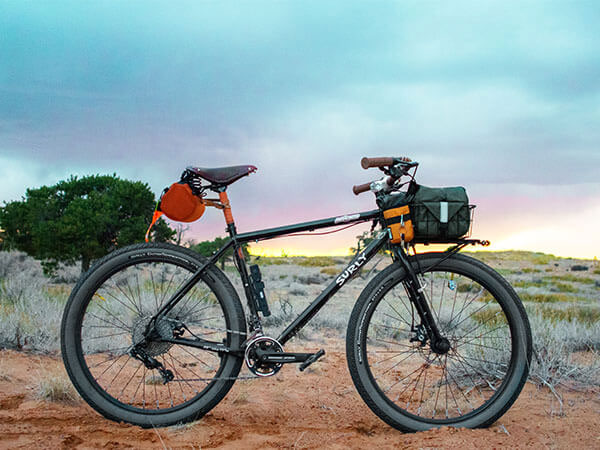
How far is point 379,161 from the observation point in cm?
379

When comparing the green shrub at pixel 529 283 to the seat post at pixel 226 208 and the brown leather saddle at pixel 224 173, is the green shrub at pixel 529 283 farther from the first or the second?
the brown leather saddle at pixel 224 173

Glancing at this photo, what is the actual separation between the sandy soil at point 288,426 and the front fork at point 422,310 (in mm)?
627

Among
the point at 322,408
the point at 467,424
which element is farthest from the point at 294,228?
the point at 467,424

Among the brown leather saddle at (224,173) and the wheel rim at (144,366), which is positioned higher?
the brown leather saddle at (224,173)

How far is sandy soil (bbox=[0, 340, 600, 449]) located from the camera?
3.63 metres

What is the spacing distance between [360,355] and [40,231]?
14088 mm

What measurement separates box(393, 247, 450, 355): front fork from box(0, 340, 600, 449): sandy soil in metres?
0.63

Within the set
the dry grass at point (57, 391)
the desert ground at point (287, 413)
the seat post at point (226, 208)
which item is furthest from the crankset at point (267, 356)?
the dry grass at point (57, 391)

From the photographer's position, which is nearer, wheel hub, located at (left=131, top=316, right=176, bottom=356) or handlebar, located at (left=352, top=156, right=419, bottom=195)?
handlebar, located at (left=352, top=156, right=419, bottom=195)

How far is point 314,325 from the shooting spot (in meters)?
8.39

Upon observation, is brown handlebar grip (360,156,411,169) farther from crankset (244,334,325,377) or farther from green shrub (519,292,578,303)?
green shrub (519,292,578,303)

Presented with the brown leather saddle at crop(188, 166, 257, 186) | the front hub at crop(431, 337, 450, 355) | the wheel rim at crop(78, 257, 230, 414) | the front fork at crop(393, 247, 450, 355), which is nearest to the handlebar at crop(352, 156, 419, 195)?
the front fork at crop(393, 247, 450, 355)

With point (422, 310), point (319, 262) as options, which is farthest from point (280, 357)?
point (319, 262)

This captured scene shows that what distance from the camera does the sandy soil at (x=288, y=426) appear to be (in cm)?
363
